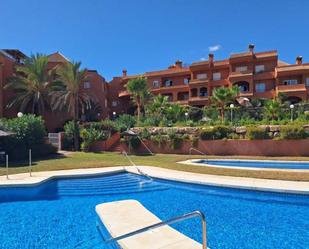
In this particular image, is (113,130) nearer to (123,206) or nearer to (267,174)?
(267,174)

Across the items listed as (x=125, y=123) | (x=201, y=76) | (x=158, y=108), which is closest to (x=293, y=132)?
(x=158, y=108)

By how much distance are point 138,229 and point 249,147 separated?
60.7ft

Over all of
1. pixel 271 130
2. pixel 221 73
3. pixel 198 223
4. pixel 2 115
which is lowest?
pixel 198 223

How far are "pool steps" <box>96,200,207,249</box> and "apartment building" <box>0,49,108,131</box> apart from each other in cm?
2953

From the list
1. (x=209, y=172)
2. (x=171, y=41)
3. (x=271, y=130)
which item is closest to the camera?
(x=209, y=172)

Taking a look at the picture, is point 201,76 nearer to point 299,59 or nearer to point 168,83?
point 168,83

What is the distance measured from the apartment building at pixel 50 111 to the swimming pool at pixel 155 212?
2509 cm

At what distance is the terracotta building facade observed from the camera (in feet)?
117

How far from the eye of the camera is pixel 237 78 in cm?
3941

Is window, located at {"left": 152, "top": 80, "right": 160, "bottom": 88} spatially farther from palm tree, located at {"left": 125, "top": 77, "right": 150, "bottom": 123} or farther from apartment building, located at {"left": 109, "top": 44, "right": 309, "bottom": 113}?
palm tree, located at {"left": 125, "top": 77, "right": 150, "bottom": 123}

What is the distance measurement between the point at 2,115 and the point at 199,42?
971 inches

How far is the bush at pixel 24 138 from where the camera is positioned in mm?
20016

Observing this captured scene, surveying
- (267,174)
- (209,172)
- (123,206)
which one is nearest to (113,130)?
(209,172)

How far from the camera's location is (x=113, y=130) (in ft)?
95.7
